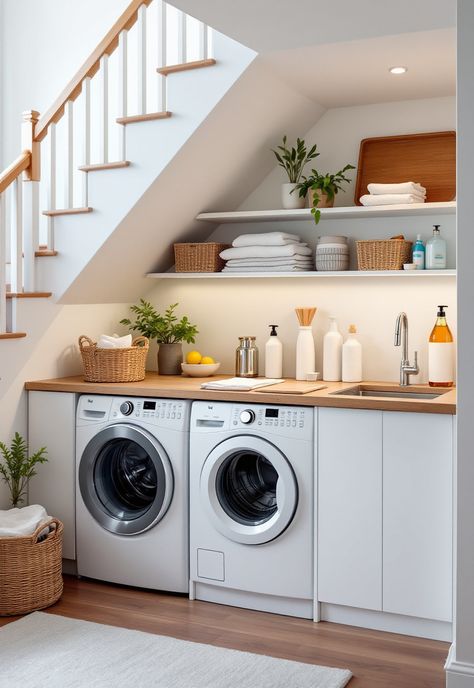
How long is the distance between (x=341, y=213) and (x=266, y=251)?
1.31ft

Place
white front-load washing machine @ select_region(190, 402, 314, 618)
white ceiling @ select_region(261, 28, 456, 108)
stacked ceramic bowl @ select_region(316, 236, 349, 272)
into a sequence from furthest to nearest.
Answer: stacked ceramic bowl @ select_region(316, 236, 349, 272) → white front-load washing machine @ select_region(190, 402, 314, 618) → white ceiling @ select_region(261, 28, 456, 108)

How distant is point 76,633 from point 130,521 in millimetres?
622

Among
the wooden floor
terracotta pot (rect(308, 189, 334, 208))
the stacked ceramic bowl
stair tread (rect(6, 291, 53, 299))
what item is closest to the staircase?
stair tread (rect(6, 291, 53, 299))

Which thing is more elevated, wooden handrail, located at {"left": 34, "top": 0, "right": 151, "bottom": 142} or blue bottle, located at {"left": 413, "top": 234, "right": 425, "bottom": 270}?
wooden handrail, located at {"left": 34, "top": 0, "right": 151, "bottom": 142}

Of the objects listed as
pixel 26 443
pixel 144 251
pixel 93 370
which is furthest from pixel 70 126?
pixel 26 443

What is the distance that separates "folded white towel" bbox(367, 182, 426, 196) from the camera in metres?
3.72

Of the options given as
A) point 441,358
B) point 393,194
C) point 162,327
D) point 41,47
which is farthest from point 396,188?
point 41,47

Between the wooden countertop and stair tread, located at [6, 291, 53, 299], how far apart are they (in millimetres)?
399

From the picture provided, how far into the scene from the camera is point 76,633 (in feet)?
10.7

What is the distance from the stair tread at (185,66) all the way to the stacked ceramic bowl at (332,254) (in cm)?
100

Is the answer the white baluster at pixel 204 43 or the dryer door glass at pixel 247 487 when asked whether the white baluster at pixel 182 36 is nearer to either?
the white baluster at pixel 204 43

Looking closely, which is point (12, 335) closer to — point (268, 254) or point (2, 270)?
point (2, 270)

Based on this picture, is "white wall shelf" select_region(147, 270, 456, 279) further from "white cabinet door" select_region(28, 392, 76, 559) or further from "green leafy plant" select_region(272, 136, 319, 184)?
"white cabinet door" select_region(28, 392, 76, 559)

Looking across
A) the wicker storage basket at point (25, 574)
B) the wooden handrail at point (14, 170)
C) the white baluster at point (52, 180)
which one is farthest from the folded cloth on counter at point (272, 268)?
the wicker storage basket at point (25, 574)
